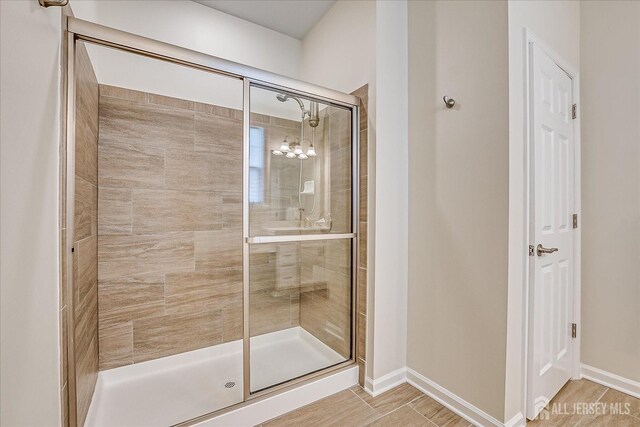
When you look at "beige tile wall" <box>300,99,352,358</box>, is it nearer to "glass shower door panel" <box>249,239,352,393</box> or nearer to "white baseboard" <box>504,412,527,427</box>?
"glass shower door panel" <box>249,239,352,393</box>

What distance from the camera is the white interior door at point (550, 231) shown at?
60.4 inches

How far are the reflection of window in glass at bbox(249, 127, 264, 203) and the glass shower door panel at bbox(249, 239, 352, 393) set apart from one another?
0.32 m

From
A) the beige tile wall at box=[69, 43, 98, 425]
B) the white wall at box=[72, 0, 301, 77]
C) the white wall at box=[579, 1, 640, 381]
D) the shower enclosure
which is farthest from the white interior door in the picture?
the beige tile wall at box=[69, 43, 98, 425]

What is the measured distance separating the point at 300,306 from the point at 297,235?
2.10ft

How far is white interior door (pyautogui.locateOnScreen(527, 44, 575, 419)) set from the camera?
5.03 feet

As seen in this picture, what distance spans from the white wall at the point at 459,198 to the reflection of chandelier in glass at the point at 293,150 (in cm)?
69

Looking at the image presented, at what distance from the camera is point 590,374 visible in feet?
6.46

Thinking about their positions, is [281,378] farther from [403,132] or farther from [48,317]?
[403,132]

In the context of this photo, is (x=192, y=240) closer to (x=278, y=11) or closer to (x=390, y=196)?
(x=390, y=196)

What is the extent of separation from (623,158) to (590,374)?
1463 millimetres

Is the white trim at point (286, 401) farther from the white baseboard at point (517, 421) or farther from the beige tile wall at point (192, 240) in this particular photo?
the white baseboard at point (517, 421)

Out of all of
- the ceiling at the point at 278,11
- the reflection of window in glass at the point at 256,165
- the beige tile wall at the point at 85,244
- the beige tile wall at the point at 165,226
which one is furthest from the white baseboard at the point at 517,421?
the ceiling at the point at 278,11

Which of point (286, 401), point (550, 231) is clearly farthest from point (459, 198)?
point (286, 401)

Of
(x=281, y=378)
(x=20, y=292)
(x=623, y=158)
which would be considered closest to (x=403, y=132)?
(x=623, y=158)
